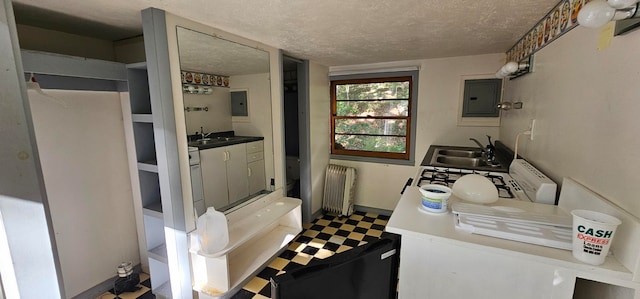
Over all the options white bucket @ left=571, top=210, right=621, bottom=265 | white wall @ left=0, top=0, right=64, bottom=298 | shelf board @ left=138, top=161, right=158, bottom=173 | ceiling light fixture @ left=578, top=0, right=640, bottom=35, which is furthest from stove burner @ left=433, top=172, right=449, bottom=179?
white wall @ left=0, top=0, right=64, bottom=298

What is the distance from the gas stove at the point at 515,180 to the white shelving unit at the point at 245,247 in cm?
122

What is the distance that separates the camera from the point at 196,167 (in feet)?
5.68

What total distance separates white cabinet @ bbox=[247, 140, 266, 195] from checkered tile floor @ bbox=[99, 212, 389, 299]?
0.70 meters

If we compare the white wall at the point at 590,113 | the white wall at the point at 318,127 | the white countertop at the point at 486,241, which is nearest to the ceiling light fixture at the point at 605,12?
the white wall at the point at 590,113

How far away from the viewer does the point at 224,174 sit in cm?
206

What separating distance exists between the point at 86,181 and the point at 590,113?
287 centimetres

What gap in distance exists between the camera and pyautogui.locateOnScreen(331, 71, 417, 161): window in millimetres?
3059

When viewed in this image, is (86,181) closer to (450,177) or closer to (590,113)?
(450,177)

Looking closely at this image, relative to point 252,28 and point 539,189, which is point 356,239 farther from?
point 252,28

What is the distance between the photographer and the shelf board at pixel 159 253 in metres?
1.68

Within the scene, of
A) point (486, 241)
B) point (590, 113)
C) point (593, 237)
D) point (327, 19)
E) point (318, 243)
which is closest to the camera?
point (593, 237)

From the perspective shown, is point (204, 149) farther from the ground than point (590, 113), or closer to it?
closer to it

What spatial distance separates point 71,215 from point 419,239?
2234 mm

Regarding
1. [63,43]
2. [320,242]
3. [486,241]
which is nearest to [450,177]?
[486,241]
